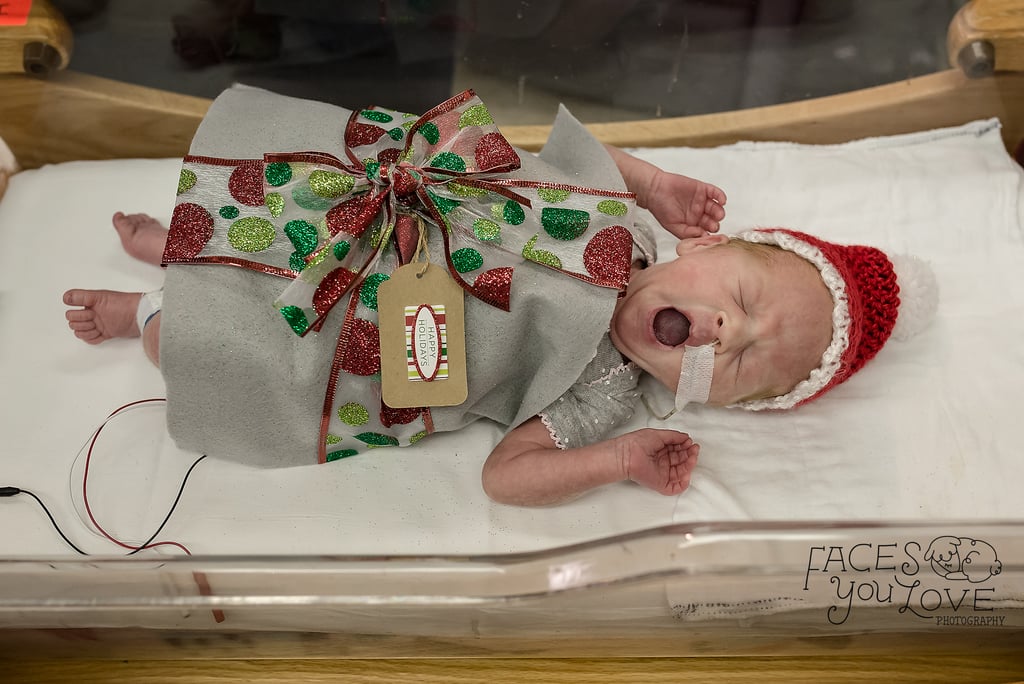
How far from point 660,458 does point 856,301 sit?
37 centimetres

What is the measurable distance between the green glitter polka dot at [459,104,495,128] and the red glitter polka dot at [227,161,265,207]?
30 cm

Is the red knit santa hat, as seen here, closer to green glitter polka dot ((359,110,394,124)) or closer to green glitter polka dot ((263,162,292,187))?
Result: green glitter polka dot ((359,110,394,124))

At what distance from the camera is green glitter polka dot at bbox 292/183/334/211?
1273 mm

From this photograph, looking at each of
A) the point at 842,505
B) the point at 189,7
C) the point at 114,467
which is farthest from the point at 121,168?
the point at 842,505

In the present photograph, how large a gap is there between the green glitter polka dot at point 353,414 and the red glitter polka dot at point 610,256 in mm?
394

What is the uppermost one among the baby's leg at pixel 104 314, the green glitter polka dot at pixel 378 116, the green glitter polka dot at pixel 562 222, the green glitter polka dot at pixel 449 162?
the green glitter polka dot at pixel 378 116

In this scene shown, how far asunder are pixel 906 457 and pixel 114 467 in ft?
4.05

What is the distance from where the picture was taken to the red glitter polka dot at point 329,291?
1.25m

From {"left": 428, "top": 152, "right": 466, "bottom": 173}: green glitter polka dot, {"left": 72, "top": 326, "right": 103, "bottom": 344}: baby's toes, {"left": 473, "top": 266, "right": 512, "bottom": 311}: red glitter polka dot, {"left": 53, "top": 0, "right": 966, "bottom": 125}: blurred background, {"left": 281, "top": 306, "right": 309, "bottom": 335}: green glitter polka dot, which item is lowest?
{"left": 72, "top": 326, "right": 103, "bottom": 344}: baby's toes

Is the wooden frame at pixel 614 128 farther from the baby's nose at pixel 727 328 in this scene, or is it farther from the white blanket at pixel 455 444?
the baby's nose at pixel 727 328

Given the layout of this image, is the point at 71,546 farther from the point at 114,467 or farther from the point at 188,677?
the point at 188,677

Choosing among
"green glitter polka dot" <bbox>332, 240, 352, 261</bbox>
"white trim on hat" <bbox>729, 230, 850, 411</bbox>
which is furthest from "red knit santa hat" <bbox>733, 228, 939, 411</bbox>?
"green glitter polka dot" <bbox>332, 240, 352, 261</bbox>

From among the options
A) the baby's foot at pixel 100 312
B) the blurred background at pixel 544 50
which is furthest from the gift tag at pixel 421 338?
the blurred background at pixel 544 50

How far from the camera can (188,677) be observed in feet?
4.07
